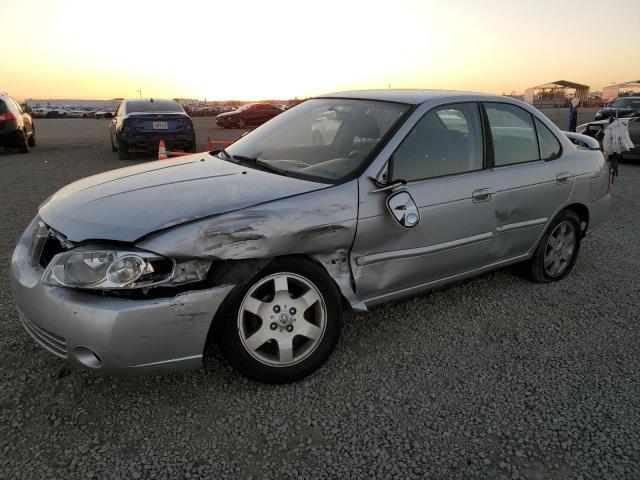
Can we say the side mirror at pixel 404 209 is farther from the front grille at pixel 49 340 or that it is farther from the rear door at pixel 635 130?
the rear door at pixel 635 130

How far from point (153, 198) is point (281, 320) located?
0.92 metres

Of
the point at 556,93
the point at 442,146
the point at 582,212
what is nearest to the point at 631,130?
the point at 582,212

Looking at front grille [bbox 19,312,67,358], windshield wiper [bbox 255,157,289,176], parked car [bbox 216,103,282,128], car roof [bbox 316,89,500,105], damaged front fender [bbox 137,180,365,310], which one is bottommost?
parked car [bbox 216,103,282,128]

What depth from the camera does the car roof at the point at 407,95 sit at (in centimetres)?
337

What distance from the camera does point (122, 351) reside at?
7.41 feet

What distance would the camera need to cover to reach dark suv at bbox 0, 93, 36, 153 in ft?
40.2

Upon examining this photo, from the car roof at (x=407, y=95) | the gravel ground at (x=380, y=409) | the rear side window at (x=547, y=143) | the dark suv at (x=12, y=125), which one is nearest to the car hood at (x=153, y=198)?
the gravel ground at (x=380, y=409)

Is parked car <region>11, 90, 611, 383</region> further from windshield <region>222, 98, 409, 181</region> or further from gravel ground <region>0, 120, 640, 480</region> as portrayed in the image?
gravel ground <region>0, 120, 640, 480</region>

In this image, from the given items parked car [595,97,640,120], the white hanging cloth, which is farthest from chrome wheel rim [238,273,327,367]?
parked car [595,97,640,120]

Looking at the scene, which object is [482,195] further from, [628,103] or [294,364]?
[628,103]

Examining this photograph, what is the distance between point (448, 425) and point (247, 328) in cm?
108

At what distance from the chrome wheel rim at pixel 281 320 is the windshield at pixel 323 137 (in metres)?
0.68

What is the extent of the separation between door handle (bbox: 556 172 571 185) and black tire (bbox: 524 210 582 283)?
26cm

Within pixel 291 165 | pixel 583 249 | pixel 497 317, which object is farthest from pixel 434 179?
pixel 583 249
